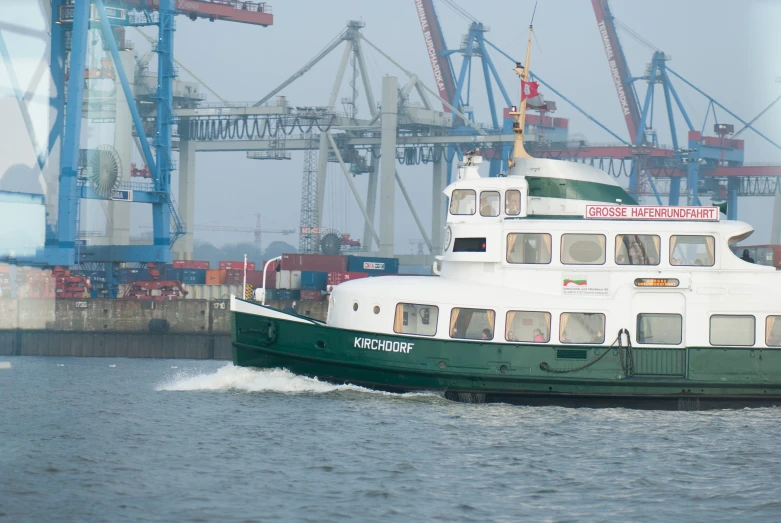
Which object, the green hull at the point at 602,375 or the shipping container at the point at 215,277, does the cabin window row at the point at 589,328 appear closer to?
the green hull at the point at 602,375

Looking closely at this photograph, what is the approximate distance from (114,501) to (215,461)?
3.11 m

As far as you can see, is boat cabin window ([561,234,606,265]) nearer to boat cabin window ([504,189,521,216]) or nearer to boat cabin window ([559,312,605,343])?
boat cabin window ([559,312,605,343])

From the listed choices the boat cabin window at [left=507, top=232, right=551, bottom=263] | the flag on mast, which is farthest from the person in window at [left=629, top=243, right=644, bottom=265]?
the flag on mast

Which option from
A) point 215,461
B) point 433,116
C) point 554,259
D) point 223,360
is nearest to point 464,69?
point 433,116

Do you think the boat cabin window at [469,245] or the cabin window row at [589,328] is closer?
the cabin window row at [589,328]

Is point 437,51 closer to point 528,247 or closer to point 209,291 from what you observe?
point 209,291

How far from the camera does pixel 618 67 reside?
109000 mm

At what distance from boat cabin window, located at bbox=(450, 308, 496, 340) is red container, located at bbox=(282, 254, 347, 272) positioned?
43.6 m

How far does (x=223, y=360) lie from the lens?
58625 millimetres

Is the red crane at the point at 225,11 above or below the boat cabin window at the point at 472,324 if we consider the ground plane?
above

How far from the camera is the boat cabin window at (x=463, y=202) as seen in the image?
26.4 metres

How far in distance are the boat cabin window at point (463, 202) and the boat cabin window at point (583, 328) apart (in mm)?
3661

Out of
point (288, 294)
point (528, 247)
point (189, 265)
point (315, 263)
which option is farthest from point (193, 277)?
point (528, 247)

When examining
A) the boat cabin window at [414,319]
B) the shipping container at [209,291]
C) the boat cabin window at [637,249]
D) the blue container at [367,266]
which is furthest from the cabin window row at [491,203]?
the shipping container at [209,291]
